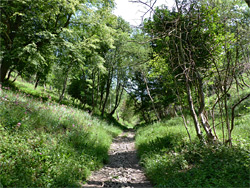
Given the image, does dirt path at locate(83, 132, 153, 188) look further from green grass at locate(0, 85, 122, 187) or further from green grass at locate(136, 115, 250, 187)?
green grass at locate(136, 115, 250, 187)

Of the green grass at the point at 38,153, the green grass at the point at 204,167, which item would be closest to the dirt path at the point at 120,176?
the green grass at the point at 38,153

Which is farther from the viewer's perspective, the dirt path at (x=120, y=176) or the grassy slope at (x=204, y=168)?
the dirt path at (x=120, y=176)

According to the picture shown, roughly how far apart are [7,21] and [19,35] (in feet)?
3.75

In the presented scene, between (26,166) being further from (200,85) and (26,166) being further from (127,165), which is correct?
(200,85)

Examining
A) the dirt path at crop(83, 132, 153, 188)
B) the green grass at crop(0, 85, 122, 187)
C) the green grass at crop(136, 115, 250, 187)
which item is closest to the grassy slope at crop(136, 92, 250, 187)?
the green grass at crop(136, 115, 250, 187)

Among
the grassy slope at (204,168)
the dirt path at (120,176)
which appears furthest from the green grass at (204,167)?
the dirt path at (120,176)

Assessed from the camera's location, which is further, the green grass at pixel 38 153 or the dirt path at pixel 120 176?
the dirt path at pixel 120 176

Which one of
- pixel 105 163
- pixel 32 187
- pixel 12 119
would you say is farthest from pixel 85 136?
pixel 32 187

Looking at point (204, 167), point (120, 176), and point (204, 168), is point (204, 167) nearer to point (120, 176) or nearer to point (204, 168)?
point (204, 168)

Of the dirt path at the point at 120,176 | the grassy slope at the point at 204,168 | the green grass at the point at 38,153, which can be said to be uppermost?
the grassy slope at the point at 204,168

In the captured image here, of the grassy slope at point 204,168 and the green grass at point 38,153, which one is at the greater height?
the grassy slope at point 204,168

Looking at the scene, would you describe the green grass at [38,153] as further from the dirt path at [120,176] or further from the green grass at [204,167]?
the green grass at [204,167]

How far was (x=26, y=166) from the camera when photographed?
135 inches

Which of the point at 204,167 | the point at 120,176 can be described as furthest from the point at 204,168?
the point at 120,176
